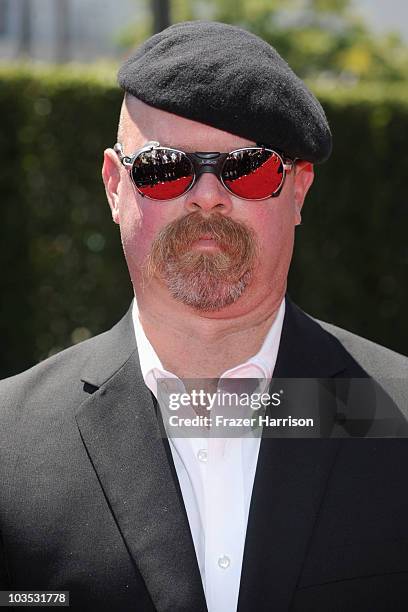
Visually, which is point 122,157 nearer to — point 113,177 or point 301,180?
point 113,177

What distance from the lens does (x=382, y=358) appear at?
244 centimetres

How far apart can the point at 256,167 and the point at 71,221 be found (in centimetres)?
454

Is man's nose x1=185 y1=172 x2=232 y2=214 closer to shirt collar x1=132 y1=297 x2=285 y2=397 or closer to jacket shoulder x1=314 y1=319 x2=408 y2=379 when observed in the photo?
shirt collar x1=132 y1=297 x2=285 y2=397

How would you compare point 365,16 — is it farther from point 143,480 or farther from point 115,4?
point 143,480

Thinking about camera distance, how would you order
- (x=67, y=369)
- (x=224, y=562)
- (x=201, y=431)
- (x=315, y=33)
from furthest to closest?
(x=315, y=33), (x=67, y=369), (x=201, y=431), (x=224, y=562)

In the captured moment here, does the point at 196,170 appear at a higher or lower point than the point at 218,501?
higher

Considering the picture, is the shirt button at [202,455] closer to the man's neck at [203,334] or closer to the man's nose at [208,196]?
the man's neck at [203,334]

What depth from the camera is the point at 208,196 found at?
213 cm

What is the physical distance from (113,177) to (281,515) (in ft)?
3.32

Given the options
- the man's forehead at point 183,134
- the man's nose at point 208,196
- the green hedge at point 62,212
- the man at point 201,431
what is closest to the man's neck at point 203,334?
the man at point 201,431

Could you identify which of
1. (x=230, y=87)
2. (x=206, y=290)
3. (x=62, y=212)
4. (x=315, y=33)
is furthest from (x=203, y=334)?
(x=315, y=33)

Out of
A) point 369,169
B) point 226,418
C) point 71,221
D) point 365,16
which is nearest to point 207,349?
point 226,418

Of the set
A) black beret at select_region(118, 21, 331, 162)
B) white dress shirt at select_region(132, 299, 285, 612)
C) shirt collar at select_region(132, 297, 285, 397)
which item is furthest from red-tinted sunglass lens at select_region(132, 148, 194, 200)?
white dress shirt at select_region(132, 299, 285, 612)

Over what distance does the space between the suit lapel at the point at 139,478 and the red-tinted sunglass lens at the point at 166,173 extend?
0.45m
